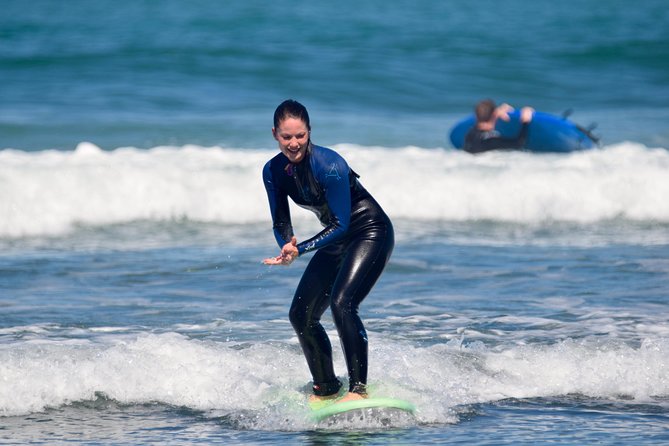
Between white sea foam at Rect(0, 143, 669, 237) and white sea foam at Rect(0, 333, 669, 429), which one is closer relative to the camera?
white sea foam at Rect(0, 333, 669, 429)

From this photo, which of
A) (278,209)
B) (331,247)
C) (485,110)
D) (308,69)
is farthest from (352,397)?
(308,69)

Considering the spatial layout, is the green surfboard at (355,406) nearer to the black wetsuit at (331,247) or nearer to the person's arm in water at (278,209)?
the black wetsuit at (331,247)

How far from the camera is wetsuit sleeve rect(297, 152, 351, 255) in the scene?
233 inches

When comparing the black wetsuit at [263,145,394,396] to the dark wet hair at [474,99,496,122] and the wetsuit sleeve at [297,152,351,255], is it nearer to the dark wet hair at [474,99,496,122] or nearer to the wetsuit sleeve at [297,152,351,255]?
the wetsuit sleeve at [297,152,351,255]

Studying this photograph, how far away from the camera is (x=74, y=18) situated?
113ft

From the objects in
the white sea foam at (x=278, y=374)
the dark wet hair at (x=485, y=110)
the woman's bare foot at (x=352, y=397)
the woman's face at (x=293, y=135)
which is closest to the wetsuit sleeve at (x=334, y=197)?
the woman's face at (x=293, y=135)

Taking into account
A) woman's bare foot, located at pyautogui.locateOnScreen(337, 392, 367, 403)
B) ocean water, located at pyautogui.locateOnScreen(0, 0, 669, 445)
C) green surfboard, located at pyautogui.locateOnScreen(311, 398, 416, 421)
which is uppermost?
ocean water, located at pyautogui.locateOnScreen(0, 0, 669, 445)

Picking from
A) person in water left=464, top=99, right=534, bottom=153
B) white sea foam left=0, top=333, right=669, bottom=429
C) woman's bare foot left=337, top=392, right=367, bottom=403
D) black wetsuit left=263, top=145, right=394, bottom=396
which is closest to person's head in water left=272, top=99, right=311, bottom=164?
black wetsuit left=263, top=145, right=394, bottom=396

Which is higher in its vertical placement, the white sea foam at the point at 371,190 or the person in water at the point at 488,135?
the person in water at the point at 488,135

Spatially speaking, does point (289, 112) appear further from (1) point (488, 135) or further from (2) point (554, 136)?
(2) point (554, 136)

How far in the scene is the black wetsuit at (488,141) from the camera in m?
18.1

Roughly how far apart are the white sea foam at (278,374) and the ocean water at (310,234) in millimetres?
19

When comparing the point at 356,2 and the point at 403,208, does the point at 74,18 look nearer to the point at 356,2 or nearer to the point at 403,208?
the point at 356,2

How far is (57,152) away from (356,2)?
22899 mm
